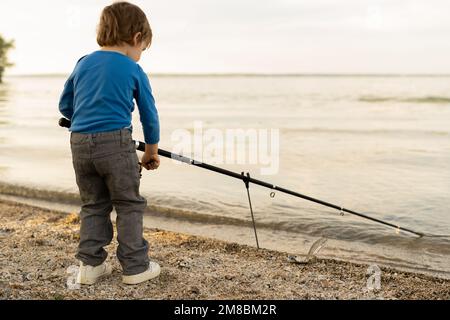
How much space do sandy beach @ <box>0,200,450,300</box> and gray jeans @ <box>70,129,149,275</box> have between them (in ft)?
0.77

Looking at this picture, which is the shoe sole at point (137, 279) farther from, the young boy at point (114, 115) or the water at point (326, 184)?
the water at point (326, 184)

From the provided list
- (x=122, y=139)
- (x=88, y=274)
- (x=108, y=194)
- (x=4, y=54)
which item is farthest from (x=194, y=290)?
(x=4, y=54)

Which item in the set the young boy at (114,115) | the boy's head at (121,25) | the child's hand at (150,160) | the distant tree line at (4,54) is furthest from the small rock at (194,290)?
the distant tree line at (4,54)

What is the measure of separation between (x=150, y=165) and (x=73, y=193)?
14.6 feet

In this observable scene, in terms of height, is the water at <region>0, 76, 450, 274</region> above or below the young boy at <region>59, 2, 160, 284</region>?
below

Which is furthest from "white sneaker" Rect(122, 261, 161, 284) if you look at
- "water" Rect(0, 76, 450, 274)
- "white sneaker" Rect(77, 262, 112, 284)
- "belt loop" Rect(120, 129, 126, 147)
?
"water" Rect(0, 76, 450, 274)

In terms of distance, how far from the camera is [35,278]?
386 centimetres

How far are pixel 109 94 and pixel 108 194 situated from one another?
739 millimetres

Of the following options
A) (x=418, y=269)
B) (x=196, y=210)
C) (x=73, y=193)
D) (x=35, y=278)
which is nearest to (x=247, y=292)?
(x=35, y=278)

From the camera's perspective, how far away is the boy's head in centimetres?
333

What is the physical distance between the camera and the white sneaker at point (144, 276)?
3.71m

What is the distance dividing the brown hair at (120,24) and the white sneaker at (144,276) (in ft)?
5.15

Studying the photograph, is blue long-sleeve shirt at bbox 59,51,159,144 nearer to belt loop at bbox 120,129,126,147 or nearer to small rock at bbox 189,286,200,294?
belt loop at bbox 120,129,126,147

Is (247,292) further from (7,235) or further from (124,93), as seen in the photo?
(7,235)
